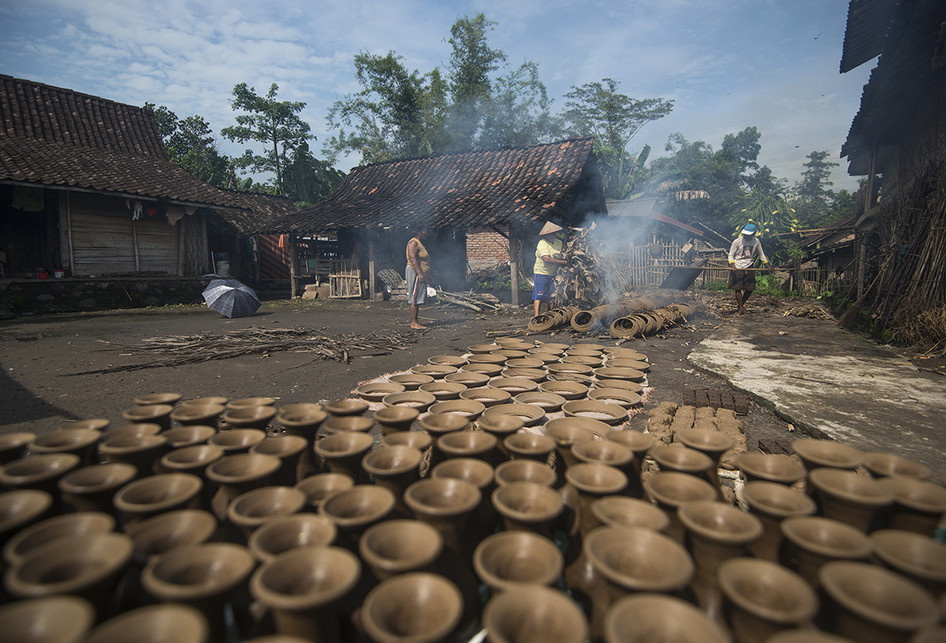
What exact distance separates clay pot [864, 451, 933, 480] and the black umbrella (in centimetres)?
1061

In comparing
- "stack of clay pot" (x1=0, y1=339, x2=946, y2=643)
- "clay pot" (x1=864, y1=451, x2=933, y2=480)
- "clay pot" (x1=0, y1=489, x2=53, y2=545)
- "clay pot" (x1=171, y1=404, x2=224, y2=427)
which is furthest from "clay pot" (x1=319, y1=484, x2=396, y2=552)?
"clay pot" (x1=864, y1=451, x2=933, y2=480)

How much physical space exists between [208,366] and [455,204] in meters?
8.83

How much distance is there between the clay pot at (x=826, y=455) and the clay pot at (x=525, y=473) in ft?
3.29

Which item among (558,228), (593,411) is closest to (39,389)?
(593,411)

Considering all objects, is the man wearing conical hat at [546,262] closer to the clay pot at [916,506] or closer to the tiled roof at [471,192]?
the tiled roof at [471,192]

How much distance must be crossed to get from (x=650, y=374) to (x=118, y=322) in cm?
1020

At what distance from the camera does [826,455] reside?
5.77 feet

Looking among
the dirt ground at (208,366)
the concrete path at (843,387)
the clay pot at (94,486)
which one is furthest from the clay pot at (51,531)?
the concrete path at (843,387)

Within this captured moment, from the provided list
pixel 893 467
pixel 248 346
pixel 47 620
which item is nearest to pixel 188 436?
pixel 47 620

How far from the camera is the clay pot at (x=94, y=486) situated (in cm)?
149

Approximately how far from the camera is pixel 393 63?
27.7m

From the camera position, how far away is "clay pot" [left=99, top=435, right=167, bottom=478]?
177cm

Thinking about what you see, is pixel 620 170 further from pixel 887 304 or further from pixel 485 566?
pixel 485 566

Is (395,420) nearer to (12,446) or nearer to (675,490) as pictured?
(675,490)
